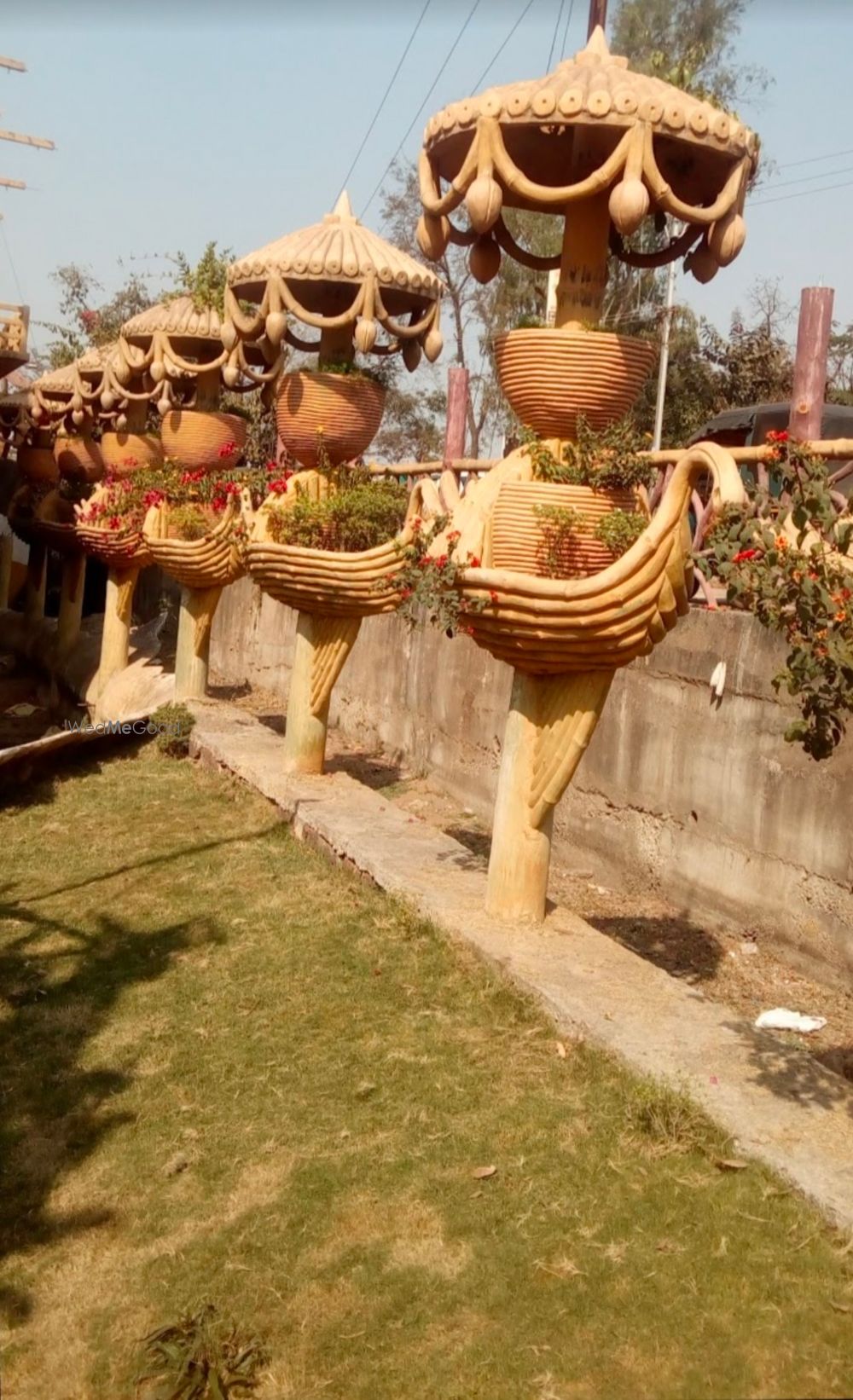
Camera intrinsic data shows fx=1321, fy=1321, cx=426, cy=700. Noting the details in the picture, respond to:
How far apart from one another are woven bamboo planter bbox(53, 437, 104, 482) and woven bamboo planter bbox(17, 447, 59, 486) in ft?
1.74

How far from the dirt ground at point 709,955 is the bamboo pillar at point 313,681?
103 cm

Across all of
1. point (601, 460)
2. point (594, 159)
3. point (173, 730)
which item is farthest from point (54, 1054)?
point (173, 730)

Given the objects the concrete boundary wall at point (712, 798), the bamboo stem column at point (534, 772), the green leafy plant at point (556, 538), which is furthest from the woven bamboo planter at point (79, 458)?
the green leafy plant at point (556, 538)

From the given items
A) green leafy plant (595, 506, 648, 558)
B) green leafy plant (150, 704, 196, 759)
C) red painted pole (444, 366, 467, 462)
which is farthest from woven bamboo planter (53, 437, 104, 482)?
green leafy plant (595, 506, 648, 558)

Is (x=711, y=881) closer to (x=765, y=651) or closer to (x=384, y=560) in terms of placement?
(x=765, y=651)

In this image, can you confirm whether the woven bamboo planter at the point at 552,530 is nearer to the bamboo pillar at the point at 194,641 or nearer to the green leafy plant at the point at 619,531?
the green leafy plant at the point at 619,531

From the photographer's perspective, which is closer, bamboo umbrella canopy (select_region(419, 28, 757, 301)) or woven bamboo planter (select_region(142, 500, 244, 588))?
bamboo umbrella canopy (select_region(419, 28, 757, 301))

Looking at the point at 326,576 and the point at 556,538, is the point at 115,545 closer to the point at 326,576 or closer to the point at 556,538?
the point at 326,576

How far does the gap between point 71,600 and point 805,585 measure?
14178mm

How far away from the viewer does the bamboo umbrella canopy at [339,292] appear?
8227 millimetres

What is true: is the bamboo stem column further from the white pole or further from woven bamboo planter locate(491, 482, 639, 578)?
the white pole

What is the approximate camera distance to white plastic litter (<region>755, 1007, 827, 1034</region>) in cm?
552

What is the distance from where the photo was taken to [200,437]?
39.4ft

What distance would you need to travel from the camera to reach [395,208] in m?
28.9
